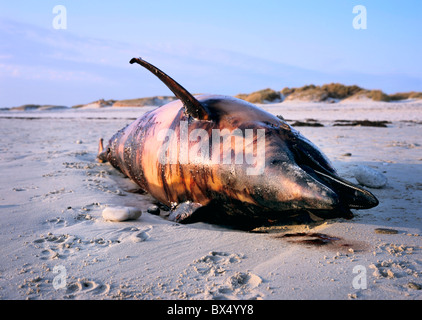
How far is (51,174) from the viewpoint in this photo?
414 cm

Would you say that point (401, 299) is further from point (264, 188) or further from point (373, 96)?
point (373, 96)

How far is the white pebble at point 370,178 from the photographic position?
139 inches

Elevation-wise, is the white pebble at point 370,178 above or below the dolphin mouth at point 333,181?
below

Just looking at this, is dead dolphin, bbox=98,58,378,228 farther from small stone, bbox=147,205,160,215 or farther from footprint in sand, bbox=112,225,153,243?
footprint in sand, bbox=112,225,153,243

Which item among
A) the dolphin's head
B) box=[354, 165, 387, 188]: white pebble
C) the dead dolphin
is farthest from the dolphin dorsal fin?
box=[354, 165, 387, 188]: white pebble

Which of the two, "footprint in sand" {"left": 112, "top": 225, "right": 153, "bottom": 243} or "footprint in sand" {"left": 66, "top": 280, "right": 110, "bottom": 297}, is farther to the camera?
"footprint in sand" {"left": 112, "top": 225, "right": 153, "bottom": 243}

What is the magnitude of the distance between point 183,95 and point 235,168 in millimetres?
706

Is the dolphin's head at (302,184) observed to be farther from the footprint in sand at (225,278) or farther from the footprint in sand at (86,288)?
the footprint in sand at (86,288)

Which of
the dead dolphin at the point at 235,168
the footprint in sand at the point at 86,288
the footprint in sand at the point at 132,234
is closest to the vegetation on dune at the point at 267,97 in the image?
the dead dolphin at the point at 235,168

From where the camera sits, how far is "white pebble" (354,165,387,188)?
3531mm
